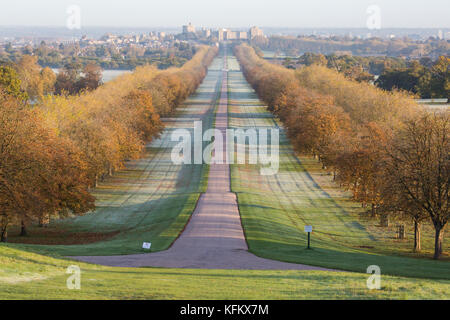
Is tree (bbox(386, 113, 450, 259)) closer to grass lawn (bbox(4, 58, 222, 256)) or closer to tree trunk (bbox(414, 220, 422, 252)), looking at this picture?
tree trunk (bbox(414, 220, 422, 252))

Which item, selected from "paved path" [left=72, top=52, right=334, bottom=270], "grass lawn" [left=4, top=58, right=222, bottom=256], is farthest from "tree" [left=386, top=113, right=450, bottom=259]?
"grass lawn" [left=4, top=58, right=222, bottom=256]

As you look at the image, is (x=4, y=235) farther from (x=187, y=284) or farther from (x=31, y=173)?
(x=187, y=284)

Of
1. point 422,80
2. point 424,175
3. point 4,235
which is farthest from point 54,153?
point 422,80

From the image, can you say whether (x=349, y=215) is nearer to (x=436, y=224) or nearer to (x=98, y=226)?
(x=436, y=224)

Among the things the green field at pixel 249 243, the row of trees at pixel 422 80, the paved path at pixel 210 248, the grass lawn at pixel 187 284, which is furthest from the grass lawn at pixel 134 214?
the row of trees at pixel 422 80

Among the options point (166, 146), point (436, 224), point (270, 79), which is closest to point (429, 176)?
point (436, 224)
